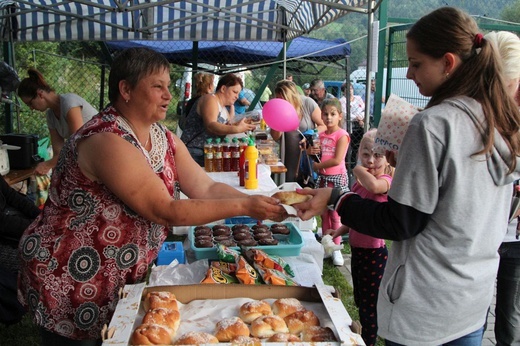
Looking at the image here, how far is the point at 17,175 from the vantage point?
497cm

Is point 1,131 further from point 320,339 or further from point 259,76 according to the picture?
point 259,76

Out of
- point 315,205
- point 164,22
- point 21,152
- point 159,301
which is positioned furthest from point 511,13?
point 159,301

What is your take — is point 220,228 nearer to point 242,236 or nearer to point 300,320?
point 242,236

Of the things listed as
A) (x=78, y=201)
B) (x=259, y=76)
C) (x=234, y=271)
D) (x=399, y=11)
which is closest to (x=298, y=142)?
(x=234, y=271)

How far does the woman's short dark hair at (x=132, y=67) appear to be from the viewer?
6.19 ft

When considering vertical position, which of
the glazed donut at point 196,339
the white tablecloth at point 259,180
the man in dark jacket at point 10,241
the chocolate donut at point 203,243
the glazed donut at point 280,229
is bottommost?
the man in dark jacket at point 10,241

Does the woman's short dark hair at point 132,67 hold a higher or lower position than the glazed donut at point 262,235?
higher

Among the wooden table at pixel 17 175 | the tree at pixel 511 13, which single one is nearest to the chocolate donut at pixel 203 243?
the wooden table at pixel 17 175

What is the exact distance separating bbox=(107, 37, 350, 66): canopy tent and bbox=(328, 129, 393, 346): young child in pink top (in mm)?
8100

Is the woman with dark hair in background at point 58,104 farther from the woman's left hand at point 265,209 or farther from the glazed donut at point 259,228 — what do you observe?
the woman's left hand at point 265,209


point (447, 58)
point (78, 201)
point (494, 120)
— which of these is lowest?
point (78, 201)

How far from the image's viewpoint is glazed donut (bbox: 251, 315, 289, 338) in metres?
1.56

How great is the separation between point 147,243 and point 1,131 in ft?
21.4

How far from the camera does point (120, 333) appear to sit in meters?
1.44
